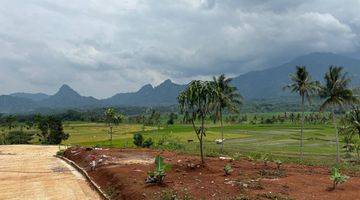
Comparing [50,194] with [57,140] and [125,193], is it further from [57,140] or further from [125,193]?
[57,140]

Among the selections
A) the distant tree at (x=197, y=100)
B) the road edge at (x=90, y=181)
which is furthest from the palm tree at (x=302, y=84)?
the distant tree at (x=197, y=100)

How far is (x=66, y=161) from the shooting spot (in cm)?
4619

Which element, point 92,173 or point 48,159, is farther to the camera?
point 48,159

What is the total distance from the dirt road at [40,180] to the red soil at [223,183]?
5.38ft

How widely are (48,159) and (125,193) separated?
25267 mm

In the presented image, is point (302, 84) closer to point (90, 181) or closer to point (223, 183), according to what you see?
point (90, 181)

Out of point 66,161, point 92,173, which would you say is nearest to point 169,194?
point 92,173

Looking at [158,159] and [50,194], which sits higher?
[158,159]

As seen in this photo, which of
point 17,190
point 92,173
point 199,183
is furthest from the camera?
point 92,173

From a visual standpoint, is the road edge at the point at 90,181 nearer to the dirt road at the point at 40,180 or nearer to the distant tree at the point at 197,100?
the dirt road at the point at 40,180

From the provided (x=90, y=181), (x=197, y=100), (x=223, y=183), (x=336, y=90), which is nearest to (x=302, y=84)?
(x=336, y=90)

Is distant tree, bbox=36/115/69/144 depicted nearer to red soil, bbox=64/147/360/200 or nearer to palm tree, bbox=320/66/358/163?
palm tree, bbox=320/66/358/163

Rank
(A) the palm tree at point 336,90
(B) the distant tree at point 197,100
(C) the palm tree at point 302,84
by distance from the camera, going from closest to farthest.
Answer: (B) the distant tree at point 197,100 < (A) the palm tree at point 336,90 < (C) the palm tree at point 302,84

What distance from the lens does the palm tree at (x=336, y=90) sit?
202 ft
